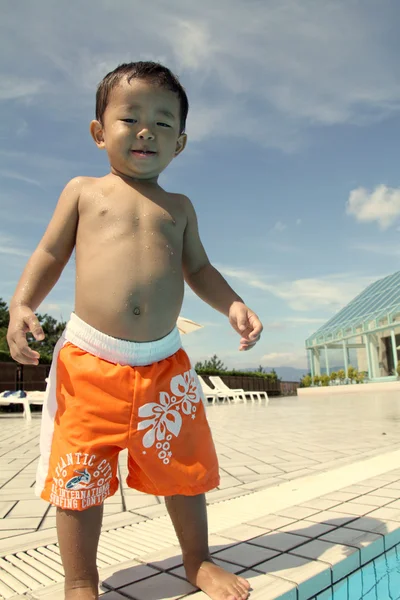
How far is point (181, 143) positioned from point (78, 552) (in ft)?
4.61

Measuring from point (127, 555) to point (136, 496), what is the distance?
1.13 metres

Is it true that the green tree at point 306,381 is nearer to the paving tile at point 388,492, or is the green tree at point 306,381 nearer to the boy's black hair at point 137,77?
the paving tile at point 388,492

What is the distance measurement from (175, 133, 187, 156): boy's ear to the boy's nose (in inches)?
8.0

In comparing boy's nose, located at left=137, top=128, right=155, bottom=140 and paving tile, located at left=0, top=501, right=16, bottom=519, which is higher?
boy's nose, located at left=137, top=128, right=155, bottom=140

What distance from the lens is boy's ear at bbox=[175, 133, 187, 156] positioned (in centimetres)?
182

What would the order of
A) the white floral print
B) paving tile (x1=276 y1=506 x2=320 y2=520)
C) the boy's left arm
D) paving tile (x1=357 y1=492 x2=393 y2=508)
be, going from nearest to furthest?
the white floral print → the boy's left arm → paving tile (x1=276 y1=506 x2=320 y2=520) → paving tile (x1=357 y1=492 x2=393 y2=508)

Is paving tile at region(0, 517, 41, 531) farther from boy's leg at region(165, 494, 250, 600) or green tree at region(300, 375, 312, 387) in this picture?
green tree at region(300, 375, 312, 387)

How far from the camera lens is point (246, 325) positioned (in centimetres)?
171

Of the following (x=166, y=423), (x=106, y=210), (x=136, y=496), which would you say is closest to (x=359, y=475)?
(x=136, y=496)

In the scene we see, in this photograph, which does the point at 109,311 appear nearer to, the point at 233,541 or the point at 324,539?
the point at 233,541

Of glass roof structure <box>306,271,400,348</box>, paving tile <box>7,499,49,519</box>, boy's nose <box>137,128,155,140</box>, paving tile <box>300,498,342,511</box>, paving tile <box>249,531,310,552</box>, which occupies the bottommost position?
paving tile <box>7,499,49,519</box>

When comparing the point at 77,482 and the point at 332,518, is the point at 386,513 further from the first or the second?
the point at 77,482

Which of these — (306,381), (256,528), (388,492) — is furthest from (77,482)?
(306,381)

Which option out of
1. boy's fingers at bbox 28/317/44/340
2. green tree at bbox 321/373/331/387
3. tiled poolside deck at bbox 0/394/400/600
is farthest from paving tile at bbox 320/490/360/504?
green tree at bbox 321/373/331/387
